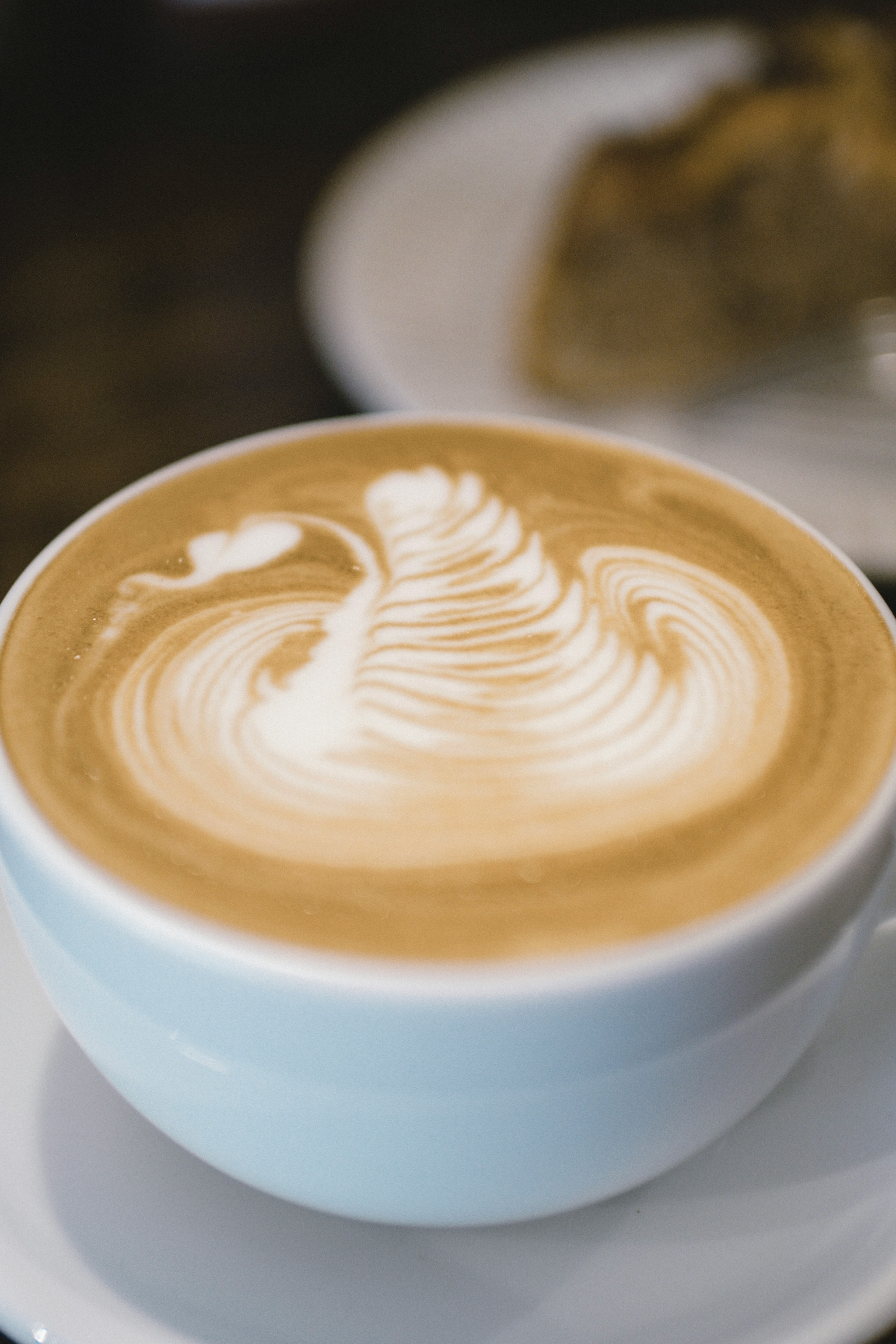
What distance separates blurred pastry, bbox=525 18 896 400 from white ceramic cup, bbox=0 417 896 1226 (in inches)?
46.3

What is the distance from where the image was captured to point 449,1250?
2.00ft

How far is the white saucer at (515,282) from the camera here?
4.72 ft

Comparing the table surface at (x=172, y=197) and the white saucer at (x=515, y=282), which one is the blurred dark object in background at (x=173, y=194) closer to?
the table surface at (x=172, y=197)

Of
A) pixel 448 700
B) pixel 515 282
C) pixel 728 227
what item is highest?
pixel 728 227

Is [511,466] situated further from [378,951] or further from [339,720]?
[378,951]

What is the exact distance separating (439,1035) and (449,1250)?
0.19m

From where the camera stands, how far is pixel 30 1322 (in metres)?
0.56

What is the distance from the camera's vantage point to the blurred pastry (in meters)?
1.69

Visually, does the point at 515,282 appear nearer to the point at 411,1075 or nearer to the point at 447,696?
the point at 447,696

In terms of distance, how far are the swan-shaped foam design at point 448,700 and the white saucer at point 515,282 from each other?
0.61m

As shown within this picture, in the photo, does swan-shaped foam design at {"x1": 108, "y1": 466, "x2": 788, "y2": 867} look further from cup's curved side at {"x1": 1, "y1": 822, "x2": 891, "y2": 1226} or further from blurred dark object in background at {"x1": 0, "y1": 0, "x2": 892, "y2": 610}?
blurred dark object in background at {"x1": 0, "y1": 0, "x2": 892, "y2": 610}

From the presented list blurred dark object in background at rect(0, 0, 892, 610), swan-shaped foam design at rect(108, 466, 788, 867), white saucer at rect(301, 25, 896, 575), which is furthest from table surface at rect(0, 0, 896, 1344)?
swan-shaped foam design at rect(108, 466, 788, 867)

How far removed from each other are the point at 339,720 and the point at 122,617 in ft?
0.45

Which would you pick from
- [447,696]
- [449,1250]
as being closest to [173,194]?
[447,696]
